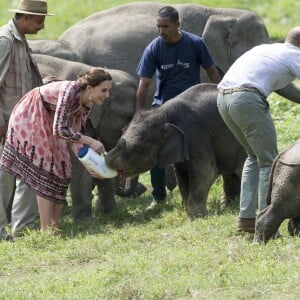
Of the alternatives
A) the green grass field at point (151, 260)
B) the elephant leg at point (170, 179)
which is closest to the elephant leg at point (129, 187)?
the green grass field at point (151, 260)

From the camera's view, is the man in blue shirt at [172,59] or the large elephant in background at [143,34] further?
the large elephant in background at [143,34]

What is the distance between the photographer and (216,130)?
1203 cm

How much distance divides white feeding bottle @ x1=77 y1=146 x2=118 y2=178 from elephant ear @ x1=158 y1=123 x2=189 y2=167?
0.66 meters

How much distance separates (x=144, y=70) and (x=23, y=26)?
128cm

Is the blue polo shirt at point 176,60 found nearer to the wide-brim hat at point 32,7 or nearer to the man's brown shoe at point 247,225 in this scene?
the wide-brim hat at point 32,7

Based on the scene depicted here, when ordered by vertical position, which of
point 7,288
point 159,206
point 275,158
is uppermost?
point 275,158

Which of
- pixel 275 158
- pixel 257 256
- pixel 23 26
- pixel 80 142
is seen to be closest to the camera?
pixel 257 256

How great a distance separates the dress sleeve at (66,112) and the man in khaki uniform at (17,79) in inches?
34.3

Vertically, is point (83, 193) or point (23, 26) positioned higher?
point (23, 26)

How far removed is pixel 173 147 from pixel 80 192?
160 cm

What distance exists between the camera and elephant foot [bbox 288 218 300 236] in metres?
10.1

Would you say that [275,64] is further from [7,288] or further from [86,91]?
[7,288]

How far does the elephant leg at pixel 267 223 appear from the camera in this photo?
988 cm

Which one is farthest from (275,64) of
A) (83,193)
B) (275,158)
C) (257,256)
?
(83,193)
